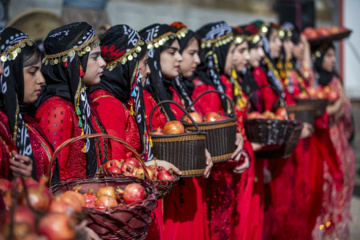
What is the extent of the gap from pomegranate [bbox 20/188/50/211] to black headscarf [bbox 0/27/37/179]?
0.69 metres

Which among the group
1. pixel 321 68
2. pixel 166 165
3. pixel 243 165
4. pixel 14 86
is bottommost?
pixel 243 165

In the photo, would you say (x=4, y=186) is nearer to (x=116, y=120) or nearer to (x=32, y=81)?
(x=32, y=81)

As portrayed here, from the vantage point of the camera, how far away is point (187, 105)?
3953 mm

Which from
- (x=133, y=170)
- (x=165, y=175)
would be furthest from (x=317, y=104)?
(x=133, y=170)

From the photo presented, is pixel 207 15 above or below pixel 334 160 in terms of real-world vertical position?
above

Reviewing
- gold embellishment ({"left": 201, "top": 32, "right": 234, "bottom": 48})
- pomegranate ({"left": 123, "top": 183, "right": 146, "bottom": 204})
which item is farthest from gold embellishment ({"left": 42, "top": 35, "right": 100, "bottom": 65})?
gold embellishment ({"left": 201, "top": 32, "right": 234, "bottom": 48})

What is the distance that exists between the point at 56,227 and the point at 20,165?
2.25ft

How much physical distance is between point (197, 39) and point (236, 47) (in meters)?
0.72

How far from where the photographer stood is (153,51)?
3.59 meters

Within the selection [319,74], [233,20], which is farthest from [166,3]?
[319,74]

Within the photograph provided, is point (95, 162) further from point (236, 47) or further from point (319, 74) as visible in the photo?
point (319, 74)

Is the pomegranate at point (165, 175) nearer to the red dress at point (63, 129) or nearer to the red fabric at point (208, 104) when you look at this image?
the red dress at point (63, 129)

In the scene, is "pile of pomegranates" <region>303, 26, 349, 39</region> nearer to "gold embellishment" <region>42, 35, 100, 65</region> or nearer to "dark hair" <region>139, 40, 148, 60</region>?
"dark hair" <region>139, 40, 148, 60</region>

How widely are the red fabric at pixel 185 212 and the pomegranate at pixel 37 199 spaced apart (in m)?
1.82
